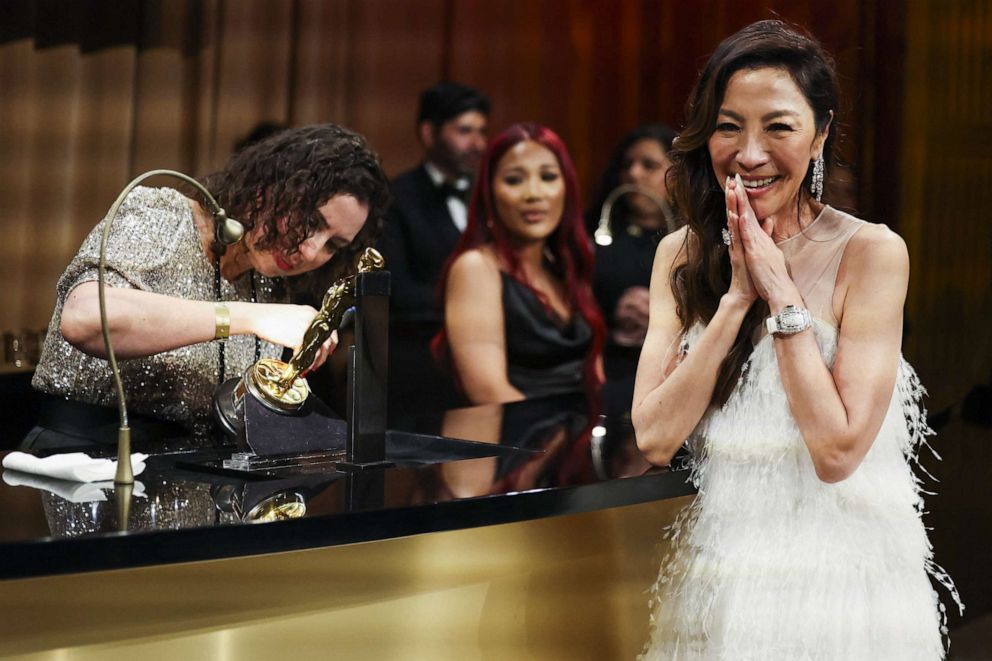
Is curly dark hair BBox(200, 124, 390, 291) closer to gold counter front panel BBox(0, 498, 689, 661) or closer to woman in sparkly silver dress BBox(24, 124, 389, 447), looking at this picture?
woman in sparkly silver dress BBox(24, 124, 389, 447)

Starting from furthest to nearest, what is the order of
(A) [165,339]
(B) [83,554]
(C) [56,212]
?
(C) [56,212]
(A) [165,339]
(B) [83,554]

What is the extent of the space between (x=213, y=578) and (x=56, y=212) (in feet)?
14.1

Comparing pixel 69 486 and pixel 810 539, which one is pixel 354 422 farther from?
pixel 810 539

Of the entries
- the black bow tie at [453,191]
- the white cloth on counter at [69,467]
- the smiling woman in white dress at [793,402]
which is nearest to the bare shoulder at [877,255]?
the smiling woman in white dress at [793,402]

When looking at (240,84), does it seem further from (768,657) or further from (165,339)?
(768,657)

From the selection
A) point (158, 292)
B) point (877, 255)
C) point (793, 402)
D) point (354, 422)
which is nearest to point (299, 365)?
point (354, 422)

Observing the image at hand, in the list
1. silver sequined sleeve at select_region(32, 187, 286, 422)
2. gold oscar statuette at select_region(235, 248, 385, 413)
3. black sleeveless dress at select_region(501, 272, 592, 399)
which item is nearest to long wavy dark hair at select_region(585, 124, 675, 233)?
black sleeveless dress at select_region(501, 272, 592, 399)

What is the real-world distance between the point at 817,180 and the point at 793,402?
1.31 feet

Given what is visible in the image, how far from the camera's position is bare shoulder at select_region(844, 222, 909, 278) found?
193cm

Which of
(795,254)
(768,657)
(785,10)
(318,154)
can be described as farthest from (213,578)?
(785,10)

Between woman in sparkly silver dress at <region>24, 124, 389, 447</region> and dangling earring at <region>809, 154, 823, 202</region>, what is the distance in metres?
1.21

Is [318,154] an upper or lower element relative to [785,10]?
lower

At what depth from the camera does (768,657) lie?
6.48ft

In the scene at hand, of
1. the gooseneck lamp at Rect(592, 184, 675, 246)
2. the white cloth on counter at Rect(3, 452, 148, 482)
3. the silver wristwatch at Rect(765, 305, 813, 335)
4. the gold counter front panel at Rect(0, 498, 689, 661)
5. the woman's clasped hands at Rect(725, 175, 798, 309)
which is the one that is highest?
the gooseneck lamp at Rect(592, 184, 675, 246)
